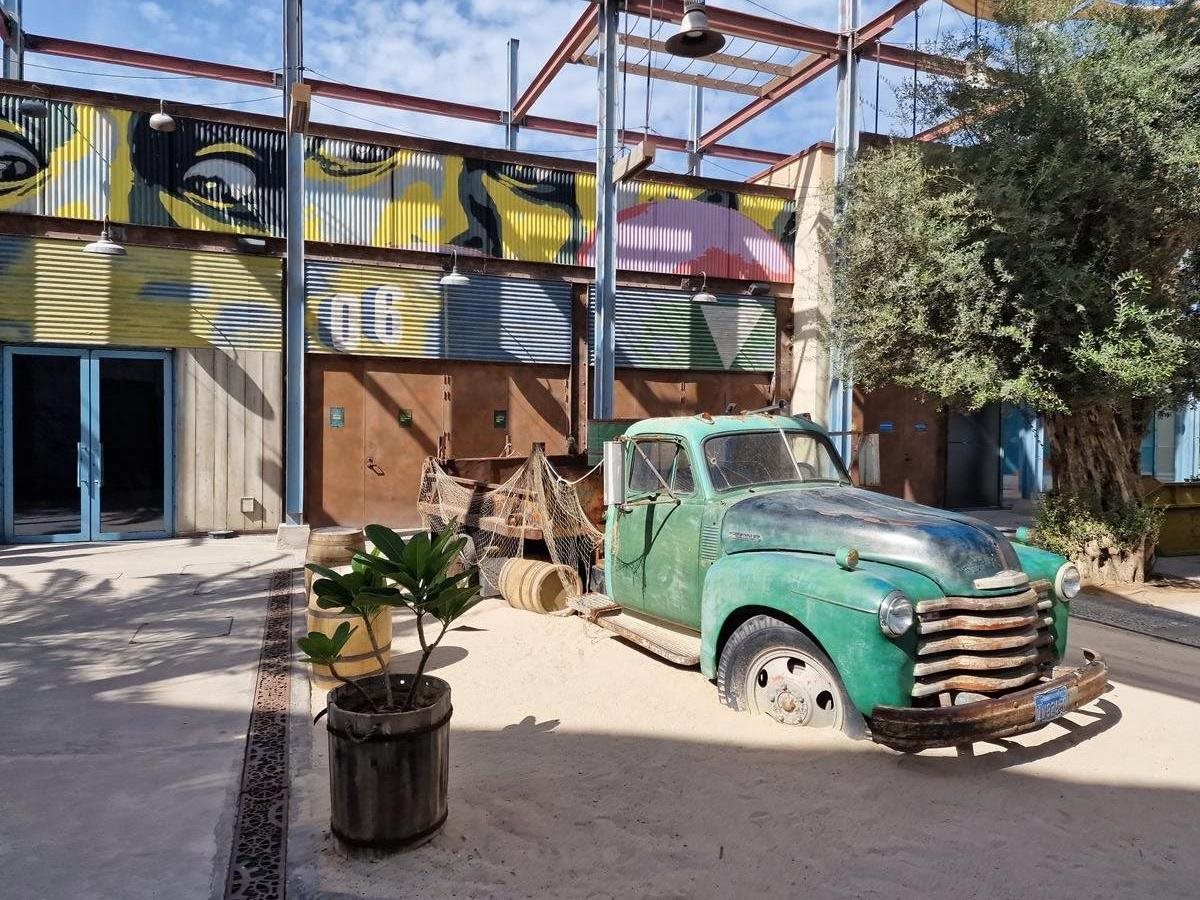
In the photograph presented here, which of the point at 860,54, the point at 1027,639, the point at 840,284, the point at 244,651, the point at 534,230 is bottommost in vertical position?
the point at 244,651

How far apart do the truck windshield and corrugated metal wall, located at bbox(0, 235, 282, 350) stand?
9.64 m

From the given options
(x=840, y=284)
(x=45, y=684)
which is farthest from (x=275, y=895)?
(x=840, y=284)

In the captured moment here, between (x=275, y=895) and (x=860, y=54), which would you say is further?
(x=860, y=54)

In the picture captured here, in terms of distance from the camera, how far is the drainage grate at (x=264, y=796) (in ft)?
10.5

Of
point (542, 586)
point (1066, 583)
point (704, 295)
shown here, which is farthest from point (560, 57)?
point (1066, 583)

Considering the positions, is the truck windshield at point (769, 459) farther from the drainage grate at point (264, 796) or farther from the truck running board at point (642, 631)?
the drainage grate at point (264, 796)

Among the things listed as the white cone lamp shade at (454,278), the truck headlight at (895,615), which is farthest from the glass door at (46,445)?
the truck headlight at (895,615)

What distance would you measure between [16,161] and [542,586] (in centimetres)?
1069

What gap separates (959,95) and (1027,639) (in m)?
8.11

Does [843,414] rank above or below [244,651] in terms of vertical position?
above

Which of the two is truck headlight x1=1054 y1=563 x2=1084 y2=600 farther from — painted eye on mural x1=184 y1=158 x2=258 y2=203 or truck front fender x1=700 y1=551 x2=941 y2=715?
painted eye on mural x1=184 y1=158 x2=258 y2=203

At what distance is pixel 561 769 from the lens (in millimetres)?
4242

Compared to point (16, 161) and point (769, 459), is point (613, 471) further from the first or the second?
point (16, 161)

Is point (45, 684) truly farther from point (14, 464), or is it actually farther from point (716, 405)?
point (716, 405)
